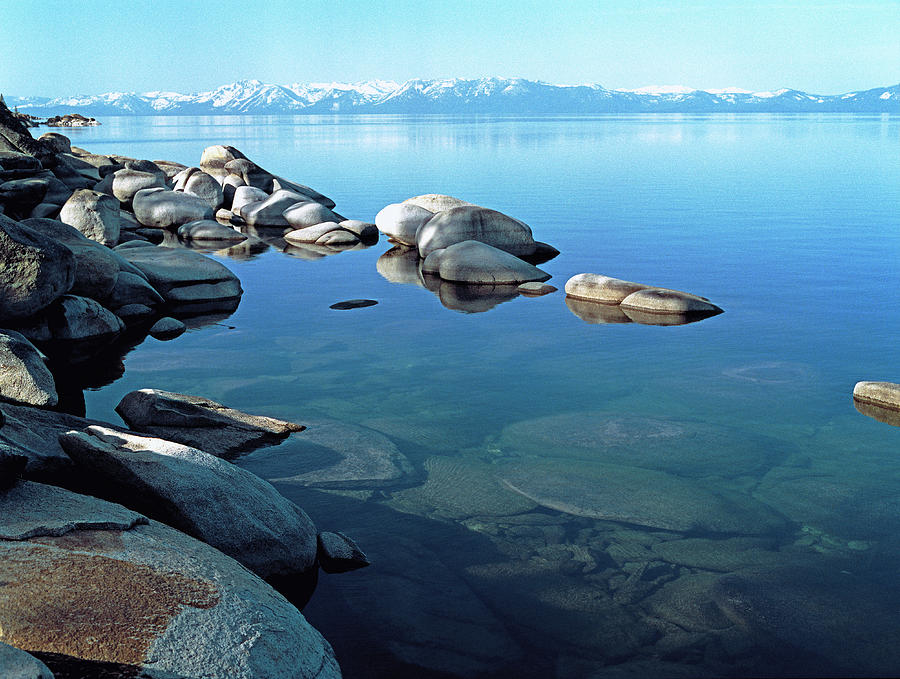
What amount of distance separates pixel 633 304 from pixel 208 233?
544 inches

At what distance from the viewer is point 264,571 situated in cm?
580

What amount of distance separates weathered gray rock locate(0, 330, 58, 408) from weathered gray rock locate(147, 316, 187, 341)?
431 centimetres

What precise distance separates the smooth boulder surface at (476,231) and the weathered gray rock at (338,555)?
13.4 meters

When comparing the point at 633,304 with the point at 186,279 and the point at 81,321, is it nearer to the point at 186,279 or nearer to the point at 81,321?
the point at 186,279

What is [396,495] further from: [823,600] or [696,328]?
[696,328]

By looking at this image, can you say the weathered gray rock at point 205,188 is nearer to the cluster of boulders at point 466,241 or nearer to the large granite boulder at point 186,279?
the cluster of boulders at point 466,241

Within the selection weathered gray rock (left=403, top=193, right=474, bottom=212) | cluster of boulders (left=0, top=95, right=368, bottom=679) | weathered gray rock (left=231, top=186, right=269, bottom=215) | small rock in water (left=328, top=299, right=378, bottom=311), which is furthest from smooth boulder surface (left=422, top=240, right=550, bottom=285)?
weathered gray rock (left=231, top=186, right=269, bottom=215)

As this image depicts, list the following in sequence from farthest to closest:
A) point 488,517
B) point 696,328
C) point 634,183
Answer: point 634,183, point 696,328, point 488,517

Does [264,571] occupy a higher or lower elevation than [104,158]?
lower

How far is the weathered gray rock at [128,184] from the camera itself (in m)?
27.3

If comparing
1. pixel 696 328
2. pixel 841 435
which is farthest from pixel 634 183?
pixel 841 435

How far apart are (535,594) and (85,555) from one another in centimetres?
279

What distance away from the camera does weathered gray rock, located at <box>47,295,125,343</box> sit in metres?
12.4

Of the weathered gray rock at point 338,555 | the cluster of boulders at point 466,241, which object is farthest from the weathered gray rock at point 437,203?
the weathered gray rock at point 338,555
